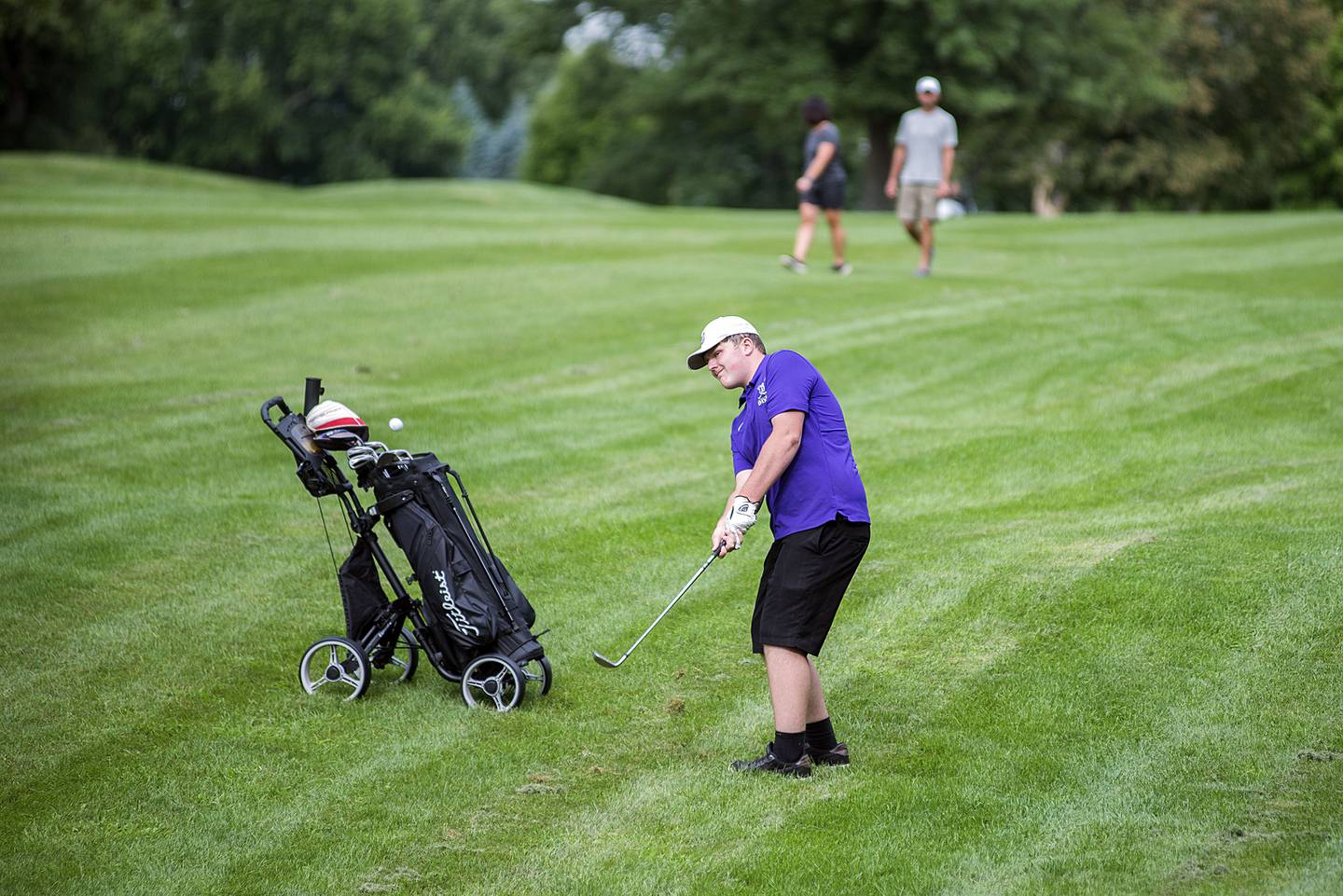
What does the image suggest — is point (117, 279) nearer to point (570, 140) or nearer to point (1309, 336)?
point (1309, 336)

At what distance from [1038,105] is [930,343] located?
31467 mm

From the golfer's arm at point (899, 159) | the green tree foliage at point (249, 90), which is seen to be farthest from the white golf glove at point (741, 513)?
the green tree foliage at point (249, 90)

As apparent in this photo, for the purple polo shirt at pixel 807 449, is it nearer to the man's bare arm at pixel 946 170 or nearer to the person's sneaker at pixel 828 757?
the person's sneaker at pixel 828 757

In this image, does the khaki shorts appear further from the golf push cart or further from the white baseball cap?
the white baseball cap

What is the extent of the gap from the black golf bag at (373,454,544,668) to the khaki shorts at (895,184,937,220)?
12863 millimetres

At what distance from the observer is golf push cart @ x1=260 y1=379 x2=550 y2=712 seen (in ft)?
23.3

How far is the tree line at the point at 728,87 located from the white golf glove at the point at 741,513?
118 ft

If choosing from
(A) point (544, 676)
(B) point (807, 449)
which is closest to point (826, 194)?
(A) point (544, 676)

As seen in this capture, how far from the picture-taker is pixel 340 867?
5.72m

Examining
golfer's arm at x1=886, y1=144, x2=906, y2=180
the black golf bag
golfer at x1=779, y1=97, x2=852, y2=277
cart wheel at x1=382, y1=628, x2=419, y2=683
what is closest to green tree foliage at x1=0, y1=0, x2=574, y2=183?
golfer at x1=779, y1=97, x2=852, y2=277

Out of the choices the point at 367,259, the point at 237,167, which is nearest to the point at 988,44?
the point at 367,259

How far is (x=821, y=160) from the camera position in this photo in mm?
18875

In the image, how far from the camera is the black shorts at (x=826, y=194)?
19219mm

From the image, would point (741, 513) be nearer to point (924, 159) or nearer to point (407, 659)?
point (407, 659)
